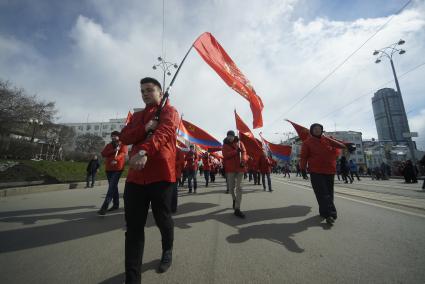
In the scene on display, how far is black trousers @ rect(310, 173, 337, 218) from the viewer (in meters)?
4.09

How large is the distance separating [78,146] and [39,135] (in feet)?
67.1

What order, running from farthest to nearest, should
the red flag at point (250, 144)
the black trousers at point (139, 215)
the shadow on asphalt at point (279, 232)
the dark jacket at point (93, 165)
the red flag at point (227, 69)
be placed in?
1. the dark jacket at point (93, 165)
2. the red flag at point (250, 144)
3. the red flag at point (227, 69)
4. the shadow on asphalt at point (279, 232)
5. the black trousers at point (139, 215)

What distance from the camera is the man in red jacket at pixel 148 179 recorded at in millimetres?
1896

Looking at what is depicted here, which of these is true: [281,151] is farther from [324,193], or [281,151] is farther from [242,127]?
[324,193]

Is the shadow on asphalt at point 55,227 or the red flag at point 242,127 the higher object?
the red flag at point 242,127

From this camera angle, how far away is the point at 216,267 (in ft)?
7.66

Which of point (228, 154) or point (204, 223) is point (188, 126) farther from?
point (204, 223)

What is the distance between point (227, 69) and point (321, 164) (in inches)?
127

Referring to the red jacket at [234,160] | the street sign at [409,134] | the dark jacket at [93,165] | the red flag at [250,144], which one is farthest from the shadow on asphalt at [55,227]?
the street sign at [409,134]

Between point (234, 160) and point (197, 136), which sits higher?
point (197, 136)

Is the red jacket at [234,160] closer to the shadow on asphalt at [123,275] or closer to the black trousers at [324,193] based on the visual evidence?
the black trousers at [324,193]

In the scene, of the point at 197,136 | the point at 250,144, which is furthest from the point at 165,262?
the point at 197,136

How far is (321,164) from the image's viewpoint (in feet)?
14.7

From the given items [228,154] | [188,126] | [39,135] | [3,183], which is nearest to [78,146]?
[39,135]
